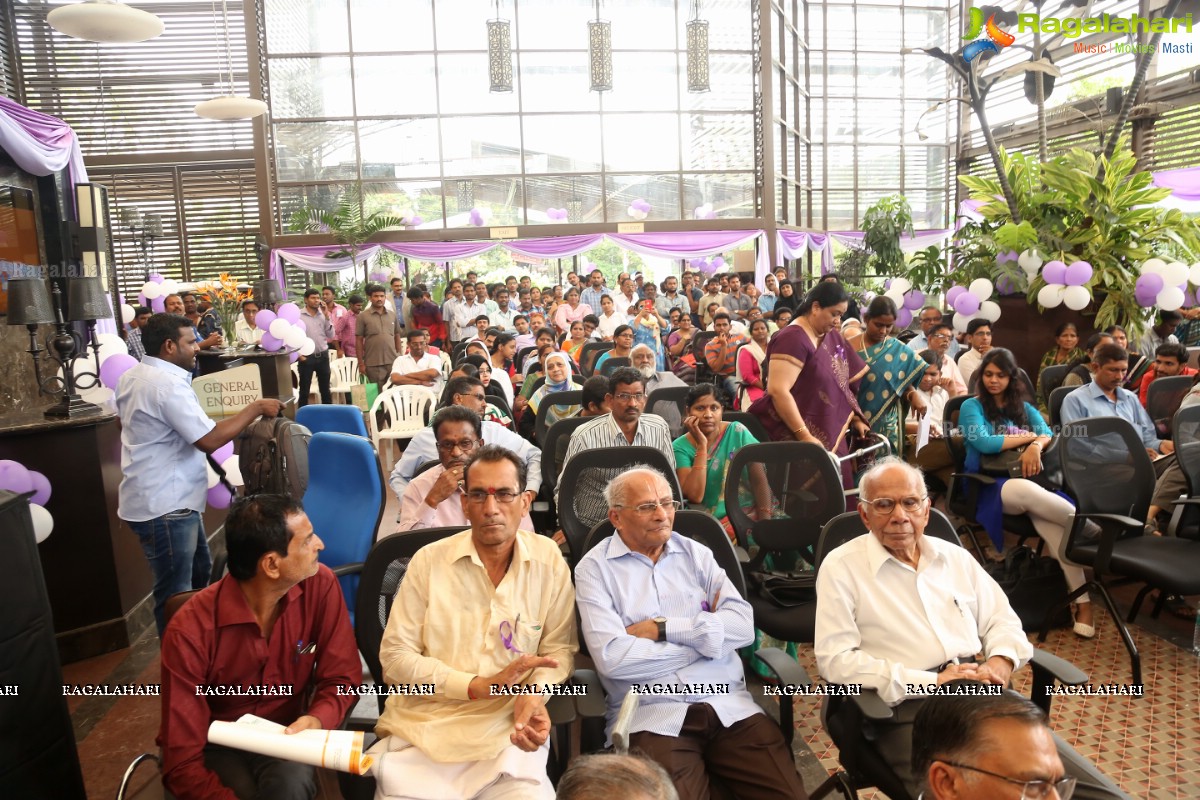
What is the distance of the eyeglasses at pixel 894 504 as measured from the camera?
2.28 meters

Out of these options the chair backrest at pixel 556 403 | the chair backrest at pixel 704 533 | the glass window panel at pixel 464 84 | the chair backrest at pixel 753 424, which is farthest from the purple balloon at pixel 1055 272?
the glass window panel at pixel 464 84

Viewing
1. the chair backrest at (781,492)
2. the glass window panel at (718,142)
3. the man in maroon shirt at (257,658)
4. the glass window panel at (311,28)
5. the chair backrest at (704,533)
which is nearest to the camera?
the man in maroon shirt at (257,658)

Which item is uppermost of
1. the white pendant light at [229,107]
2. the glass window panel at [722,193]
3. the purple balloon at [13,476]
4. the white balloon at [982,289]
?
the white pendant light at [229,107]

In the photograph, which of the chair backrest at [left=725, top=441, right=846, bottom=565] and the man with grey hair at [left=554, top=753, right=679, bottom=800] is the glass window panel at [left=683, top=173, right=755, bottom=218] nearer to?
the chair backrest at [left=725, top=441, right=846, bottom=565]

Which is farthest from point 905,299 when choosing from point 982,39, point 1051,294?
point 982,39

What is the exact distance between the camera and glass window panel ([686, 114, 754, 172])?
50.8 feet

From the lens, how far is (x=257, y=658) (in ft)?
6.68

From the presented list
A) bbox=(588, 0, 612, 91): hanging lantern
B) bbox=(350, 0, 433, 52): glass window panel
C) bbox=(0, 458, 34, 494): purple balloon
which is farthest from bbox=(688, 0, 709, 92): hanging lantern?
bbox=(0, 458, 34, 494): purple balloon

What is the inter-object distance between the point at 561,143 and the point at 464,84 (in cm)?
205

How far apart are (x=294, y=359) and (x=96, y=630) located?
6.24m

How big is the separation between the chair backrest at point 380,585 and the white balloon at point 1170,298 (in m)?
6.89

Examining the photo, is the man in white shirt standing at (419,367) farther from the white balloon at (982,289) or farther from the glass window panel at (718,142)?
the glass window panel at (718,142)

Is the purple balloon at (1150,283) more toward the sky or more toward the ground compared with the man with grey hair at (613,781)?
more toward the sky

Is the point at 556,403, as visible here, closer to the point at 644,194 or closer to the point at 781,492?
the point at 781,492
